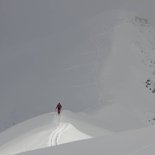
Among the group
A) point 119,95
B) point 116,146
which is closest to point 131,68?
point 119,95

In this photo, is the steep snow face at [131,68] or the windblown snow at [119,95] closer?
the windblown snow at [119,95]

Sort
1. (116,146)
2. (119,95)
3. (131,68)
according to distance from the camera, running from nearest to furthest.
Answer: (116,146), (119,95), (131,68)

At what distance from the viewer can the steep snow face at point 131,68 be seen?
36312mm

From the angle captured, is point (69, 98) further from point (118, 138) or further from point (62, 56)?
point (118, 138)

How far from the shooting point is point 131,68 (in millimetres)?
39688

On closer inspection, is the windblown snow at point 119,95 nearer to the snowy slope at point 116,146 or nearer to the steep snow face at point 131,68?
the steep snow face at point 131,68

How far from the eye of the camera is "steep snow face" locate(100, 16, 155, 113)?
→ 119ft

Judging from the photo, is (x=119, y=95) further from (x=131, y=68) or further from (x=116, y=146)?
(x=116, y=146)

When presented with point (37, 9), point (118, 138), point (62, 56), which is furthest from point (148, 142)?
point (37, 9)

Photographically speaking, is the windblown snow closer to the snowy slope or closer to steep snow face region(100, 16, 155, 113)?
steep snow face region(100, 16, 155, 113)

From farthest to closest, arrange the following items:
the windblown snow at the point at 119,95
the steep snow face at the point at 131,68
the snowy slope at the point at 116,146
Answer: the steep snow face at the point at 131,68
the windblown snow at the point at 119,95
the snowy slope at the point at 116,146

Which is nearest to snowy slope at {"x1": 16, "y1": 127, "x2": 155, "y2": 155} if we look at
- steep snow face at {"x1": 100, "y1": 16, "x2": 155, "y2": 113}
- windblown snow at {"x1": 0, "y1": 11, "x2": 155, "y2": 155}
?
windblown snow at {"x1": 0, "y1": 11, "x2": 155, "y2": 155}

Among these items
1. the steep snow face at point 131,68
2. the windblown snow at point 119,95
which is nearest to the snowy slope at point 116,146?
the windblown snow at point 119,95

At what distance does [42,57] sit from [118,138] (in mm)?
37709
